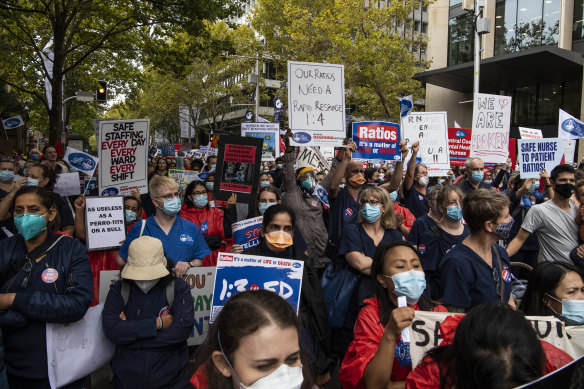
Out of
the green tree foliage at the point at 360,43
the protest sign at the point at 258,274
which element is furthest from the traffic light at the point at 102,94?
the protest sign at the point at 258,274

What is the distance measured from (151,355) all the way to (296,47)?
25.3 metres

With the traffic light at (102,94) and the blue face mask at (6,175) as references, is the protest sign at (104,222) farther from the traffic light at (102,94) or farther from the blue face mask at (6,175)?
the traffic light at (102,94)

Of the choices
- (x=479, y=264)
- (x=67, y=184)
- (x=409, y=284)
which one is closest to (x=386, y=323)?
(x=409, y=284)

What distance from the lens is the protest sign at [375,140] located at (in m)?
6.68

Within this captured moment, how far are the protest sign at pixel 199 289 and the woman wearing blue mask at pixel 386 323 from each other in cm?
201

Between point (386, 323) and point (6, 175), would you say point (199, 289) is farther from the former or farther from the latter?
point (6, 175)

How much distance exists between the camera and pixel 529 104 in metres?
26.7

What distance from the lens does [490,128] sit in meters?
8.18

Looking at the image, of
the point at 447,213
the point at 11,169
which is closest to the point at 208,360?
the point at 447,213

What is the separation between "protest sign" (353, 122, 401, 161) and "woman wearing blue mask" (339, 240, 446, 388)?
12.7ft

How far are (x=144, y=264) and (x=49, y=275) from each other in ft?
1.92

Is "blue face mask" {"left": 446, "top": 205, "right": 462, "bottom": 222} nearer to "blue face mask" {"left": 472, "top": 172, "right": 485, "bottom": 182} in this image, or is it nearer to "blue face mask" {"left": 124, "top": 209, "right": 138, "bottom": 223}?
"blue face mask" {"left": 472, "top": 172, "right": 485, "bottom": 182}

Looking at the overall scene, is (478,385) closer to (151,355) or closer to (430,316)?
(430,316)

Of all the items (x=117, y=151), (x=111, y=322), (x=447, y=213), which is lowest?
(x=111, y=322)
